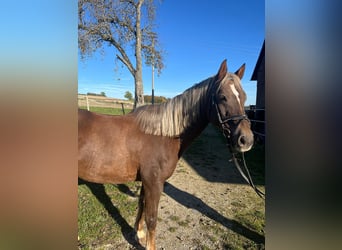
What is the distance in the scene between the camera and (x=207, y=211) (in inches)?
123

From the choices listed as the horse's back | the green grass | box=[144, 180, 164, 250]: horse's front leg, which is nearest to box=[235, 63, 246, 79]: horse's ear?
the horse's back

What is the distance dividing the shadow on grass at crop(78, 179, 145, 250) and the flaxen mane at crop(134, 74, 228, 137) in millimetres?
1125

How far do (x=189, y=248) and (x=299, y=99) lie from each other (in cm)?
210

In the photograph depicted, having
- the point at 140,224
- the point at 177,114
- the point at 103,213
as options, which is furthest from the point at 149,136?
the point at 103,213

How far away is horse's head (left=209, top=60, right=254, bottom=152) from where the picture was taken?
60.0 inches

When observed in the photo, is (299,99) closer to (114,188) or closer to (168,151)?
(168,151)

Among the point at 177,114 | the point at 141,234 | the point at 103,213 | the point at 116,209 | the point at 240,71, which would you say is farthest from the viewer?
the point at 116,209

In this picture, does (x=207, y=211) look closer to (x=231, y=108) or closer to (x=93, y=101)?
(x=231, y=108)

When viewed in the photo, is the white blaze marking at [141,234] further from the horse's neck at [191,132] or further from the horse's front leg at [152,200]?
the horse's neck at [191,132]

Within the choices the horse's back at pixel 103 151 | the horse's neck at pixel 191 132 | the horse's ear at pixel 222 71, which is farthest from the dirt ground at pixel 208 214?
the horse's ear at pixel 222 71

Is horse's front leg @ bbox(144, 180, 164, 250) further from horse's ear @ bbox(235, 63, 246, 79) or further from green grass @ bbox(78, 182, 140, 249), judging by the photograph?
horse's ear @ bbox(235, 63, 246, 79)

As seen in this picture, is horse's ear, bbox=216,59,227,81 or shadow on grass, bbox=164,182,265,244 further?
shadow on grass, bbox=164,182,265,244

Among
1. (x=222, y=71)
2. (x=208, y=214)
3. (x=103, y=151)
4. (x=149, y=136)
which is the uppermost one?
(x=222, y=71)

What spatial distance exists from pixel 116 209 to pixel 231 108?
7.34 feet
